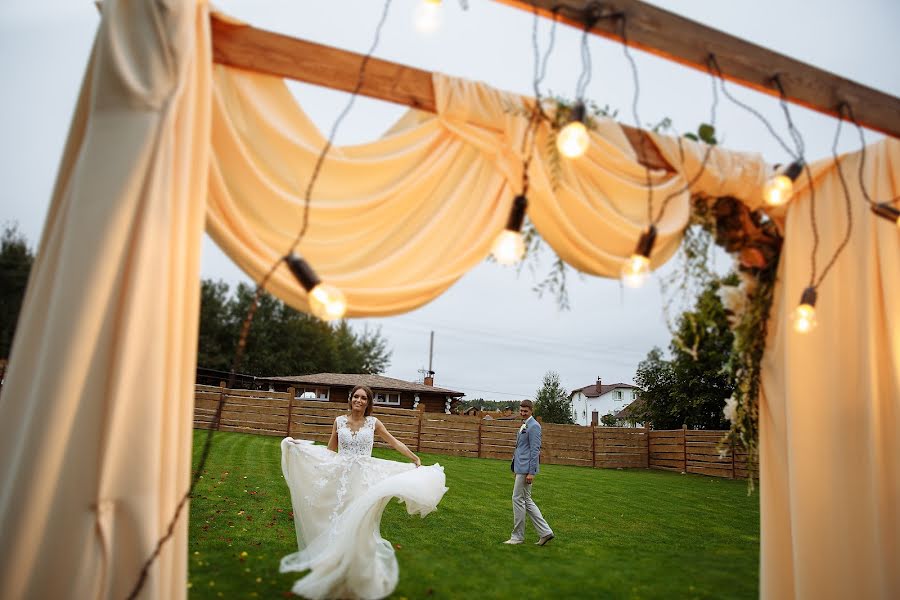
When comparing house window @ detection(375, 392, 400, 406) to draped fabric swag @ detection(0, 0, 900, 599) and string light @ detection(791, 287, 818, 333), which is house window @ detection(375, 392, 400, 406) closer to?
draped fabric swag @ detection(0, 0, 900, 599)

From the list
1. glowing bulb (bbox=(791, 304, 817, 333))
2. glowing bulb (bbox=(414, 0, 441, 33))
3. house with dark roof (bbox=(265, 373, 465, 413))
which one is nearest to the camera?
glowing bulb (bbox=(414, 0, 441, 33))

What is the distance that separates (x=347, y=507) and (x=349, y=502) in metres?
0.11

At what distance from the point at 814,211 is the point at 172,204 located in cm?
374

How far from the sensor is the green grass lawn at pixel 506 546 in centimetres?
540

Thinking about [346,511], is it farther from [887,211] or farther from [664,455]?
[664,455]

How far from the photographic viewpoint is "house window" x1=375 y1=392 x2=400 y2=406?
3002 centimetres

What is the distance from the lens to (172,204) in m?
2.20

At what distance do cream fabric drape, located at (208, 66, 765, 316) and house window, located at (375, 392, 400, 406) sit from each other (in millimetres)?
27607

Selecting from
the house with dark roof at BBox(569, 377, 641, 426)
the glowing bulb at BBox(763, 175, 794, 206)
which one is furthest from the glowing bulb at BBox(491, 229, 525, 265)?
the house with dark roof at BBox(569, 377, 641, 426)

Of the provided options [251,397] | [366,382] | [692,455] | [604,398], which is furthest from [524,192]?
[604,398]

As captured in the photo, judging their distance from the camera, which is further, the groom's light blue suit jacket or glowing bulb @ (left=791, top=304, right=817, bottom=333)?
the groom's light blue suit jacket

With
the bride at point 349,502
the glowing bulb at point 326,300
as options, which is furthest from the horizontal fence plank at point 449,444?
the glowing bulb at point 326,300

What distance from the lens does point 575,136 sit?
8.63ft

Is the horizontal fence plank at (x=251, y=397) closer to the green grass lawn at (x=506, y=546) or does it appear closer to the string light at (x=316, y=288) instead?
the green grass lawn at (x=506, y=546)
